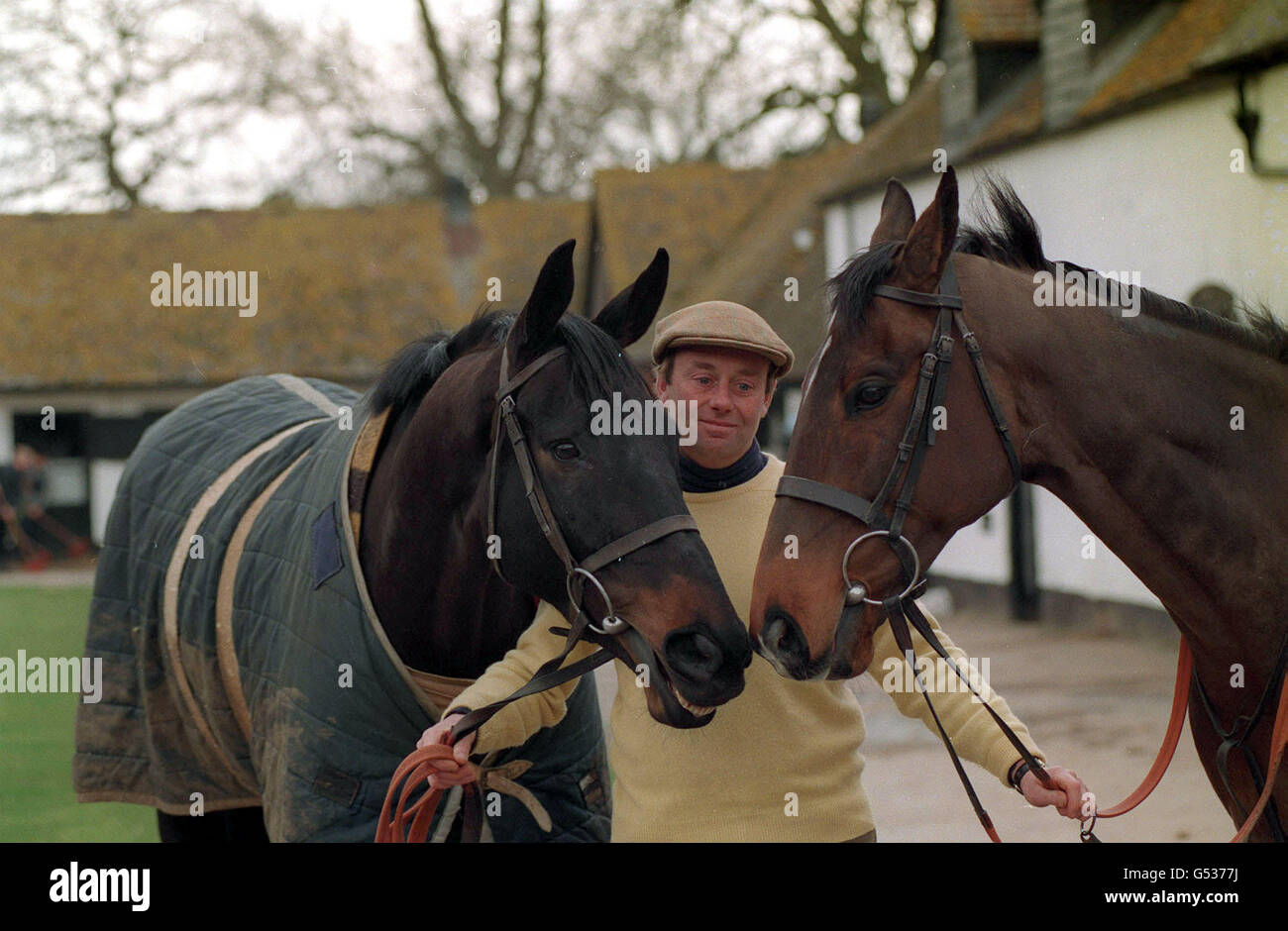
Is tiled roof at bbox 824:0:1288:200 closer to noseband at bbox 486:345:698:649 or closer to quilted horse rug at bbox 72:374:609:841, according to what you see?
quilted horse rug at bbox 72:374:609:841

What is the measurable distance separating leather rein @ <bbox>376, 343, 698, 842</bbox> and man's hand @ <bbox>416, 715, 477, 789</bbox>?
0.04 feet

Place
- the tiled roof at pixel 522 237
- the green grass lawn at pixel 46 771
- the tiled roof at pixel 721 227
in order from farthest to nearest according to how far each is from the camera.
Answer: the tiled roof at pixel 522 237, the tiled roof at pixel 721 227, the green grass lawn at pixel 46 771

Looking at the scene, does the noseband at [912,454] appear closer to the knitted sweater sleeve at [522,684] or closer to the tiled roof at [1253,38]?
the knitted sweater sleeve at [522,684]

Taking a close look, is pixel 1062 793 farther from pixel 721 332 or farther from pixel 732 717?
pixel 721 332

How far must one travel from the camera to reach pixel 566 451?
2689 mm

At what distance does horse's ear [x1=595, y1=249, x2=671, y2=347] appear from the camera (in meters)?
3.00

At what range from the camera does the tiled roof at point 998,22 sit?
46.6ft

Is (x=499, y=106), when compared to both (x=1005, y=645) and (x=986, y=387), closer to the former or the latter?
(x=1005, y=645)

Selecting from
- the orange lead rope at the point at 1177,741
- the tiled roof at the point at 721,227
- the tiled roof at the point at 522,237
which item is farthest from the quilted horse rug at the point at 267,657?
the tiled roof at the point at 522,237

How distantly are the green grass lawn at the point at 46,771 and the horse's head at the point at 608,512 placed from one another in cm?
388

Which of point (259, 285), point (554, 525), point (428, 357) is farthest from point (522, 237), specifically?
point (554, 525)

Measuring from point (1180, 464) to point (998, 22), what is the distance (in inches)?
516

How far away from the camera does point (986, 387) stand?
2.55 m

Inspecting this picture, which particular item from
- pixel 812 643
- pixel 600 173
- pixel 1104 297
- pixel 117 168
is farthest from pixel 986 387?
pixel 117 168
